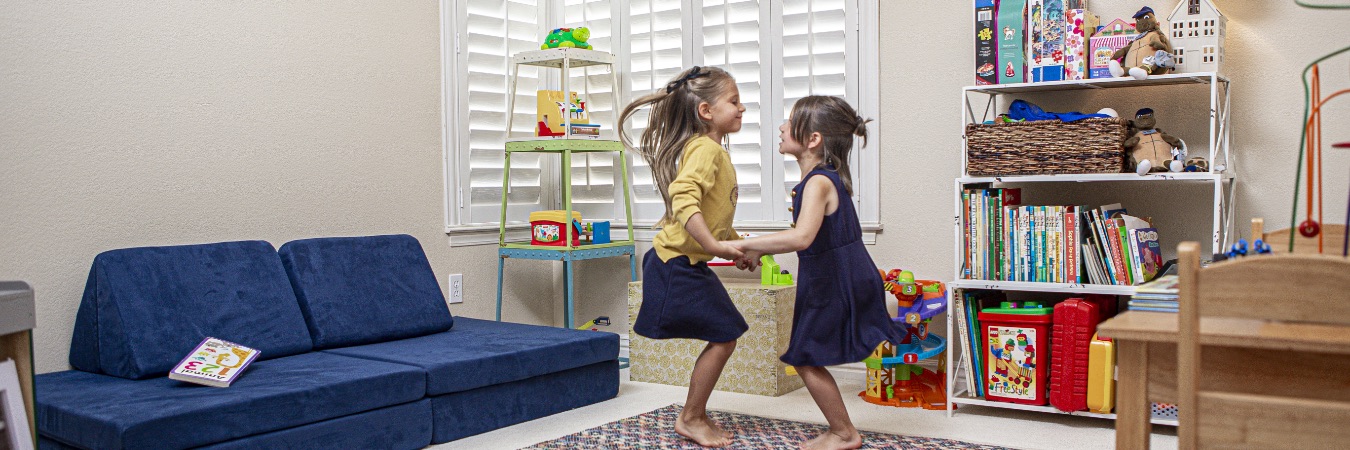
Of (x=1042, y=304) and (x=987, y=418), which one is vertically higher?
(x=1042, y=304)

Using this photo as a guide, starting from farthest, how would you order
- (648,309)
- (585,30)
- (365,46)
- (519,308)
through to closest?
(519,308) → (585,30) → (365,46) → (648,309)

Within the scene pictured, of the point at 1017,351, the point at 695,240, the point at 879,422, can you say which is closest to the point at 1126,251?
the point at 1017,351

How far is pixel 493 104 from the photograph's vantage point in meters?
4.32

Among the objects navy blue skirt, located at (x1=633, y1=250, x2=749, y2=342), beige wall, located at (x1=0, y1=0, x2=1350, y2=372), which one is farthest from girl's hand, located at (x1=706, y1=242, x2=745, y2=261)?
beige wall, located at (x1=0, y1=0, x2=1350, y2=372)

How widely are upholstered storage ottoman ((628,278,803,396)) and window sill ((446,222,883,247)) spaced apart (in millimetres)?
279

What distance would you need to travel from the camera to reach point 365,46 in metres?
3.86

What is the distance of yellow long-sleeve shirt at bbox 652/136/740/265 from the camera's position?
282cm

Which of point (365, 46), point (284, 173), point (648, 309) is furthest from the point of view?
point (365, 46)

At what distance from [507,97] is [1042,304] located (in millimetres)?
2265

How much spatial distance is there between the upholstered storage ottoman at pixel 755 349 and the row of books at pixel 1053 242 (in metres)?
0.68

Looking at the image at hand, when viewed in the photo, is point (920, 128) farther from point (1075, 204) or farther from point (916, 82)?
point (1075, 204)

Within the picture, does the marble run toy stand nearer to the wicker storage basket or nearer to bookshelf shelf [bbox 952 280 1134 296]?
bookshelf shelf [bbox 952 280 1134 296]

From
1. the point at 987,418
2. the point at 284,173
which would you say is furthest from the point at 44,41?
the point at 987,418

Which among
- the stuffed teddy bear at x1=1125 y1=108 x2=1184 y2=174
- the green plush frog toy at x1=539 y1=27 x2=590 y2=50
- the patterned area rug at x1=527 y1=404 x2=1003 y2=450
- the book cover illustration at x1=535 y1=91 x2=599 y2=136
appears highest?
the green plush frog toy at x1=539 y1=27 x2=590 y2=50
